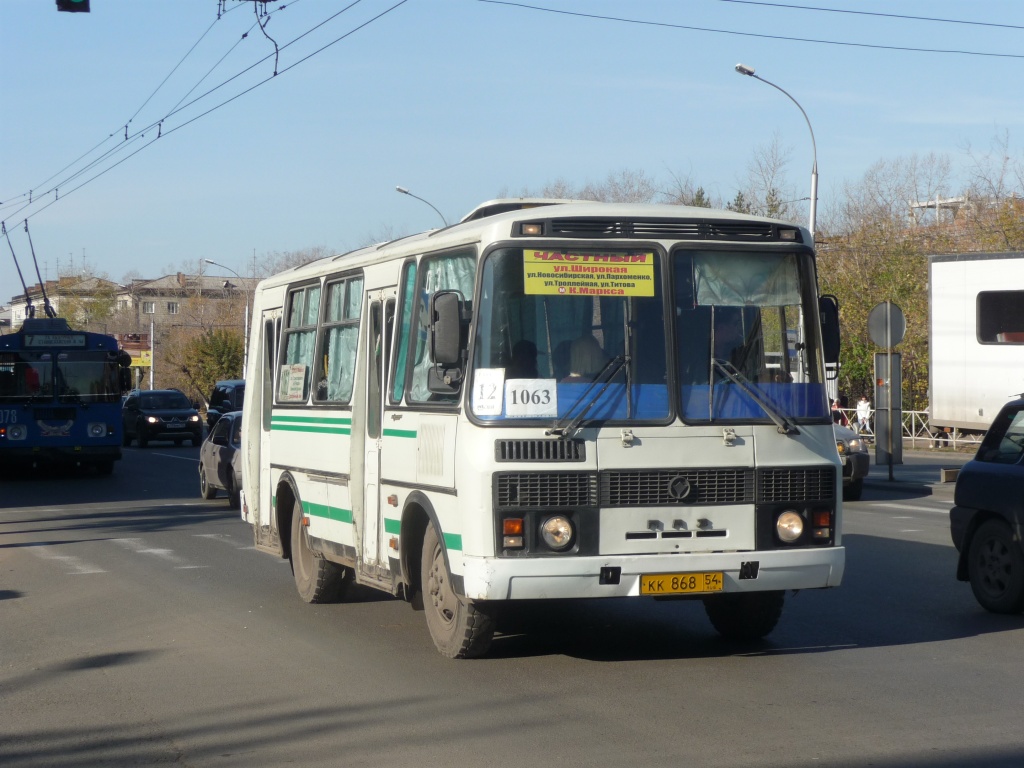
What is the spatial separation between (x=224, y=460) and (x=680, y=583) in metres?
15.5

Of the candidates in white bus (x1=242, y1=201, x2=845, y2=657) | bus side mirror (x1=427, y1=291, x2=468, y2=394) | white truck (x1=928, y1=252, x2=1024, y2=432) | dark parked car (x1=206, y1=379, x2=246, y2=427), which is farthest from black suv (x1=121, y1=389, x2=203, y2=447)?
bus side mirror (x1=427, y1=291, x2=468, y2=394)

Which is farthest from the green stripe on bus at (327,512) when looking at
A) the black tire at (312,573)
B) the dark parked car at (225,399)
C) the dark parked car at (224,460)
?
the dark parked car at (225,399)

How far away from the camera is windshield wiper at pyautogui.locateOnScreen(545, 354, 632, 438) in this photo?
7945 millimetres

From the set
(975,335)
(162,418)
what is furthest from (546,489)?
(162,418)

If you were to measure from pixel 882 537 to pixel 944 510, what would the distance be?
452cm

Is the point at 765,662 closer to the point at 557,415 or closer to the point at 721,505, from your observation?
the point at 721,505

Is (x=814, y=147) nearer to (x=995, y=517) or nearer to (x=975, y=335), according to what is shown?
(x=975, y=335)

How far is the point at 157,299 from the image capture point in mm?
135000

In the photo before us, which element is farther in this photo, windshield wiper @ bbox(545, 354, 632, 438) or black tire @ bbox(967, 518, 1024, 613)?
black tire @ bbox(967, 518, 1024, 613)

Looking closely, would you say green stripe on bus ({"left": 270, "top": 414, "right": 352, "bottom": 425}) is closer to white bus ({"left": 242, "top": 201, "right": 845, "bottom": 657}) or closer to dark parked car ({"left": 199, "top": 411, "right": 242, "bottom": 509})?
white bus ({"left": 242, "top": 201, "right": 845, "bottom": 657})

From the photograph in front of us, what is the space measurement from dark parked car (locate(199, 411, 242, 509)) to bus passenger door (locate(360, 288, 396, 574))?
1213 centimetres

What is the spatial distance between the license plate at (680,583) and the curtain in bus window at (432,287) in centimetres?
157

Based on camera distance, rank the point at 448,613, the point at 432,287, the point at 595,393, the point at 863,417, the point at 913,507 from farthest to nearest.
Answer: the point at 863,417, the point at 913,507, the point at 432,287, the point at 448,613, the point at 595,393

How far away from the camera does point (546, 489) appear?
7961 millimetres
